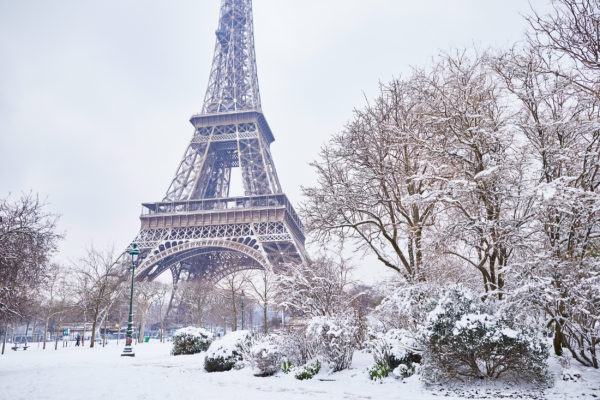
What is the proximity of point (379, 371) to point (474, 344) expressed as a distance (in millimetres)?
3038

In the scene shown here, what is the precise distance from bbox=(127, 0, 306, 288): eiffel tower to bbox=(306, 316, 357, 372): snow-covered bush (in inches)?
839

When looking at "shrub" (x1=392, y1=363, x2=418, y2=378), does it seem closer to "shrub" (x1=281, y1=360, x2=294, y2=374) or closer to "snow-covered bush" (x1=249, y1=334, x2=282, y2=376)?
"shrub" (x1=281, y1=360, x2=294, y2=374)

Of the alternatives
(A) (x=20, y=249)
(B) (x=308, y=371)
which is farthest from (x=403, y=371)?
(A) (x=20, y=249)

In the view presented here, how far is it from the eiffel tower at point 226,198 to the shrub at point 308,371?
21.4m

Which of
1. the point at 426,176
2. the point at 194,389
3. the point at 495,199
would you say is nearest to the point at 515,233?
the point at 495,199

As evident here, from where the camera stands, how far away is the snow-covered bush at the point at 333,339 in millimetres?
11289

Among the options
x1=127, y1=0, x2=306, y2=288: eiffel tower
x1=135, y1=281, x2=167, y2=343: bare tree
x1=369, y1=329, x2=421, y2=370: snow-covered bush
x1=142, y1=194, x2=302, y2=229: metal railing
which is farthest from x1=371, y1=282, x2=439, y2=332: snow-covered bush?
x1=135, y1=281, x2=167, y2=343: bare tree

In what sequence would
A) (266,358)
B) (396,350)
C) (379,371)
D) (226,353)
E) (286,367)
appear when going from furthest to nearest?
(226,353), (286,367), (266,358), (396,350), (379,371)

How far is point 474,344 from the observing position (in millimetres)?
8078

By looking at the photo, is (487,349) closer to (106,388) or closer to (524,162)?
(524,162)

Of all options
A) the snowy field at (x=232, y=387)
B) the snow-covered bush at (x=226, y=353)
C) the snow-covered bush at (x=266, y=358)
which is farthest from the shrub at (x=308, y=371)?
the snow-covered bush at (x=226, y=353)

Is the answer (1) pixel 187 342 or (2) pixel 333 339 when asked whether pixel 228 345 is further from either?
(1) pixel 187 342

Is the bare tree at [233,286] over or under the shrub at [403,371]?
over

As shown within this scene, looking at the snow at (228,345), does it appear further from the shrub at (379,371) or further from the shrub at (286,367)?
the shrub at (379,371)
